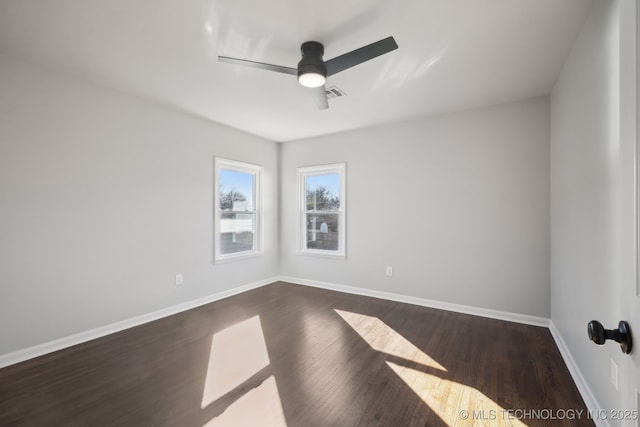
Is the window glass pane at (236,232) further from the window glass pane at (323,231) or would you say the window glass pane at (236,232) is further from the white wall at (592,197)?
the white wall at (592,197)

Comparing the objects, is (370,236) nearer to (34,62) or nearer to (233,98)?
(233,98)

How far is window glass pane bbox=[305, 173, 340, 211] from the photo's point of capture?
189 inches

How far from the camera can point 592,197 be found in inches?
71.4

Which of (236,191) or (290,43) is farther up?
(290,43)

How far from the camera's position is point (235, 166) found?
4520 mm

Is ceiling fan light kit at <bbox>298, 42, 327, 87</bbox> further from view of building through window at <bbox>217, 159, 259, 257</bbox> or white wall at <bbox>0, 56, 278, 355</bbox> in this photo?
view of building through window at <bbox>217, 159, 259, 257</bbox>

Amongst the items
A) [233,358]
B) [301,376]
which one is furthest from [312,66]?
[233,358]

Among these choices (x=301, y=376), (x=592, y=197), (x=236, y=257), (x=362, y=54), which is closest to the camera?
(x=592, y=197)

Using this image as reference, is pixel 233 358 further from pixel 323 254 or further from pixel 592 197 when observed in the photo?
pixel 592 197

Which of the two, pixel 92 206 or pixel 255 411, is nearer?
pixel 255 411

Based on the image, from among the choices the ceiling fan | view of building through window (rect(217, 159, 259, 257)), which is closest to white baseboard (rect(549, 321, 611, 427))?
the ceiling fan

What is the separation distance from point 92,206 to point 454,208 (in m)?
4.21

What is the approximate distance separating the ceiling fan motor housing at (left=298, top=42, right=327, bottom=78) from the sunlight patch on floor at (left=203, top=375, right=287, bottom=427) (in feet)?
7.83

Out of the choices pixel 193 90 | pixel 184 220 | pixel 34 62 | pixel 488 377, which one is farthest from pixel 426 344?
pixel 34 62
